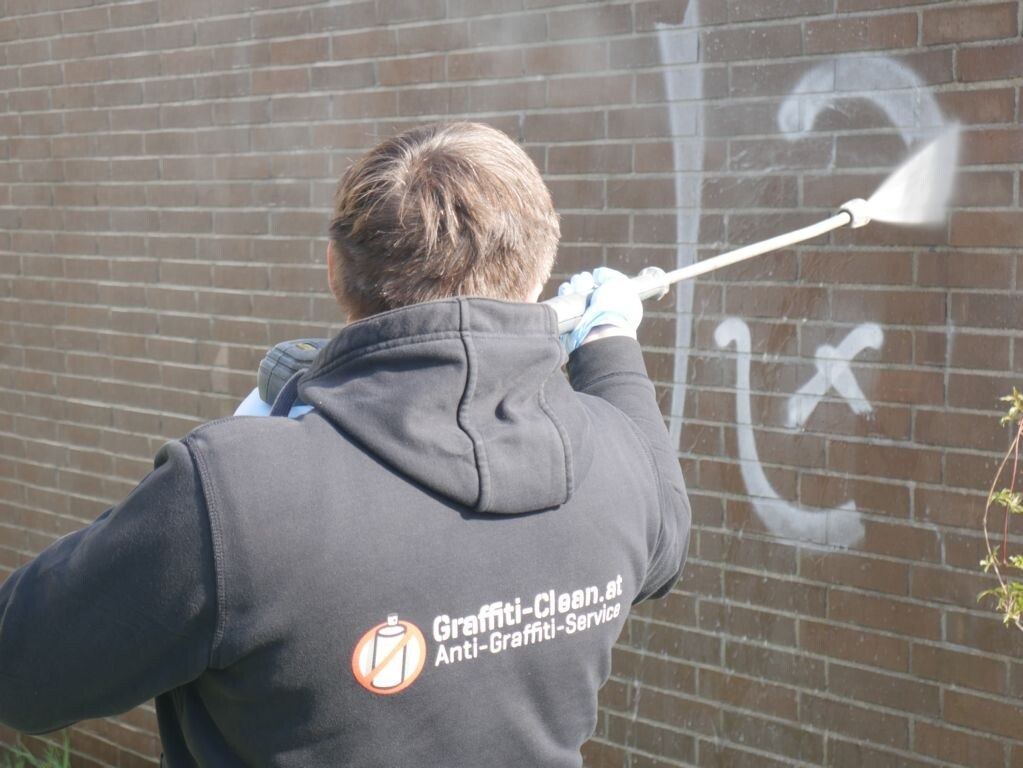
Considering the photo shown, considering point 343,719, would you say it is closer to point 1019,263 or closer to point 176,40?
point 1019,263

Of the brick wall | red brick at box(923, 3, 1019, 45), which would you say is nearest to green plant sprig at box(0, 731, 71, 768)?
the brick wall

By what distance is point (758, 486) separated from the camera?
3479 mm

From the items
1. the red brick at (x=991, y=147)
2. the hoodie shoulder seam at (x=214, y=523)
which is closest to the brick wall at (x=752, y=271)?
the red brick at (x=991, y=147)

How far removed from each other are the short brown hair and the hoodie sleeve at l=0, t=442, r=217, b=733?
1.24 ft

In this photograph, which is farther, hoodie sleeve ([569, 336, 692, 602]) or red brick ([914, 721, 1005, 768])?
red brick ([914, 721, 1005, 768])

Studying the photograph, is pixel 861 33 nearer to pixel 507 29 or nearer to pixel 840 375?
pixel 840 375

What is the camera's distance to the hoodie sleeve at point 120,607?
59.7 inches

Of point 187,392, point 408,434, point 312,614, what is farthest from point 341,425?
point 187,392

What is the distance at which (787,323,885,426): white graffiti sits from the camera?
3.21 meters

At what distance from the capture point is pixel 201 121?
489cm

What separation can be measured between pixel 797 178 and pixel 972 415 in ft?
2.62

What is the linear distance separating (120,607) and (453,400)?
51 cm

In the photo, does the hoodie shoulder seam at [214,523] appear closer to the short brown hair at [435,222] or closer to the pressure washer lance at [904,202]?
the short brown hair at [435,222]

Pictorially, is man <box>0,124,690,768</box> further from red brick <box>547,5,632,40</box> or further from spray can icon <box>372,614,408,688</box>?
red brick <box>547,5,632,40</box>
